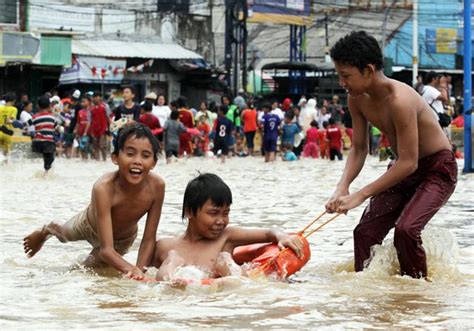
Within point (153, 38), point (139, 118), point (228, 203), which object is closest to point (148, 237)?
point (228, 203)

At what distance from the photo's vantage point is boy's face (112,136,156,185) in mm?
5977

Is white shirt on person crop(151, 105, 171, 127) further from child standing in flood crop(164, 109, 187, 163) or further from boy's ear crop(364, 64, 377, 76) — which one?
boy's ear crop(364, 64, 377, 76)

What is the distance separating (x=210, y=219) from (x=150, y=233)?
420 millimetres

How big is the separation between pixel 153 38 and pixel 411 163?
32.9 meters

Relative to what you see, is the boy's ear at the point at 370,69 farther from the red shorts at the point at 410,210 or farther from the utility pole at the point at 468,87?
the utility pole at the point at 468,87

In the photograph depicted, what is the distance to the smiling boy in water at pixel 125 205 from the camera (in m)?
6.02

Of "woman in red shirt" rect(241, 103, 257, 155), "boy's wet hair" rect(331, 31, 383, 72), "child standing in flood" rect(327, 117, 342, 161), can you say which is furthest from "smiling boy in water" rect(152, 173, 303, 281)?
"woman in red shirt" rect(241, 103, 257, 155)

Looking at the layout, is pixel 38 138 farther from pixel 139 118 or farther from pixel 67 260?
pixel 67 260

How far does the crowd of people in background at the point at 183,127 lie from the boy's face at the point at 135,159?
10736mm

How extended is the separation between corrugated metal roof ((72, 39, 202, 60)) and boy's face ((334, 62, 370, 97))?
27.7 metres

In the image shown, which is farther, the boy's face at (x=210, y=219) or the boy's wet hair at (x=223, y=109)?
the boy's wet hair at (x=223, y=109)

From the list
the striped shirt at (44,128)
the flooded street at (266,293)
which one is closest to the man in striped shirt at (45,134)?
the striped shirt at (44,128)

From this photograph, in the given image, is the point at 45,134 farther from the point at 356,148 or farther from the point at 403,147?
the point at 403,147

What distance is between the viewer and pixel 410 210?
5801 millimetres
